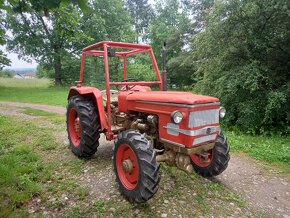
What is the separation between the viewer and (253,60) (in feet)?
22.5

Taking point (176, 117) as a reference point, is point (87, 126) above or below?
below

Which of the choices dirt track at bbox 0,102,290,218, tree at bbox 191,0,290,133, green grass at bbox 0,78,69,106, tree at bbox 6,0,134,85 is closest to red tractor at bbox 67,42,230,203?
dirt track at bbox 0,102,290,218

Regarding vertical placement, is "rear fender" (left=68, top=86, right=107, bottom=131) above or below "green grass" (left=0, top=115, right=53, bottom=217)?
above

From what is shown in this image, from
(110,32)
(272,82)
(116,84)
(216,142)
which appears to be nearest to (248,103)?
(272,82)

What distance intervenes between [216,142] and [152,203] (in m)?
1.25

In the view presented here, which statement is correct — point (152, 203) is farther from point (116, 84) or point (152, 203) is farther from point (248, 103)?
point (248, 103)

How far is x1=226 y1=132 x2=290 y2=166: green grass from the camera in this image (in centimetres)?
505

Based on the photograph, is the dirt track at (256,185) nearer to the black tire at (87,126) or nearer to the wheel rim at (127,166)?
the wheel rim at (127,166)

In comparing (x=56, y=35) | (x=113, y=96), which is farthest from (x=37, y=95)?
(x=113, y=96)

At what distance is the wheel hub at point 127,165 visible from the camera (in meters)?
3.17

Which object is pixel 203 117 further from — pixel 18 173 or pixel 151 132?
pixel 18 173

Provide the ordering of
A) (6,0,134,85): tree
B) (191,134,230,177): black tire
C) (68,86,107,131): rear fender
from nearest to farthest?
1. (191,134,230,177): black tire
2. (68,86,107,131): rear fender
3. (6,0,134,85): tree

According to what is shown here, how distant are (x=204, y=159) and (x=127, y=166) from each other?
129 cm

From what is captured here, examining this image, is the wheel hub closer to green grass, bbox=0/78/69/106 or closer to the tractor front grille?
the tractor front grille
